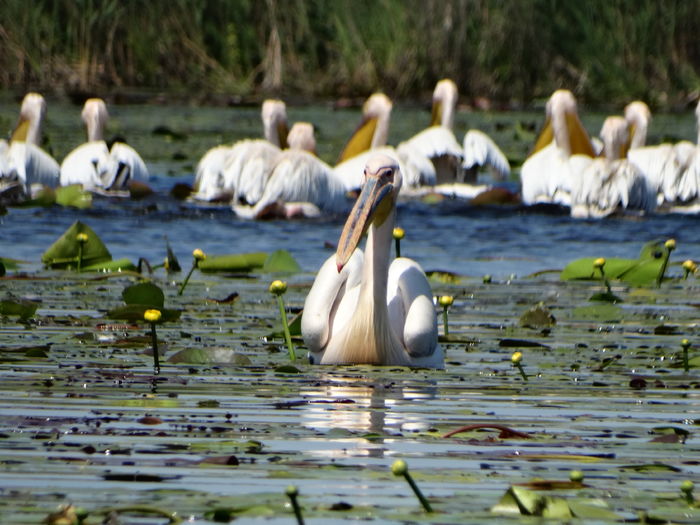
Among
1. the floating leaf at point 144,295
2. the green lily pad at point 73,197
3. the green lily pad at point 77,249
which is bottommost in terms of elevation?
the floating leaf at point 144,295

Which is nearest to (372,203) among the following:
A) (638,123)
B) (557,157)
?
(557,157)

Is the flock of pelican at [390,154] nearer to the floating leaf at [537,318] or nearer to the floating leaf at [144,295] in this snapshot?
the floating leaf at [537,318]

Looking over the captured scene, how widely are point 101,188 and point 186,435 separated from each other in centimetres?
846

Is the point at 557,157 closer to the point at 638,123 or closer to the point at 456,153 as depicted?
the point at 456,153

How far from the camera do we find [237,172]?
1169 centimetres

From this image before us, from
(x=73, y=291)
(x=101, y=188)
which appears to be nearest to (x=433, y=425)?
(x=73, y=291)

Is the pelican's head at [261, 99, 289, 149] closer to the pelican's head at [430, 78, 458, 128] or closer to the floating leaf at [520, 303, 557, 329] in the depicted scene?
the pelican's head at [430, 78, 458, 128]

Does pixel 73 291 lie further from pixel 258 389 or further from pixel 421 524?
pixel 421 524

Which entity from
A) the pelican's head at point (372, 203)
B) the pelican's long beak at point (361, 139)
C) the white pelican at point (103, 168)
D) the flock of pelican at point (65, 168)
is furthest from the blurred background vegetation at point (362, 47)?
the pelican's head at point (372, 203)

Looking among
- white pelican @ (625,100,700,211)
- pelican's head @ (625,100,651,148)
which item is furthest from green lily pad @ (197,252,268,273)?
pelican's head @ (625,100,651,148)

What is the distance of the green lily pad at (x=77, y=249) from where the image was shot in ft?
26.0

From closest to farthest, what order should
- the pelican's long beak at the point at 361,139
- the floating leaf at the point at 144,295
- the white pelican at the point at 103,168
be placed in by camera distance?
the floating leaf at the point at 144,295 < the white pelican at the point at 103,168 < the pelican's long beak at the point at 361,139

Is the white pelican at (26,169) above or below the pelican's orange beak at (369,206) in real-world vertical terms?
above

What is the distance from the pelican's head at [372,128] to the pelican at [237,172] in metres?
1.75
